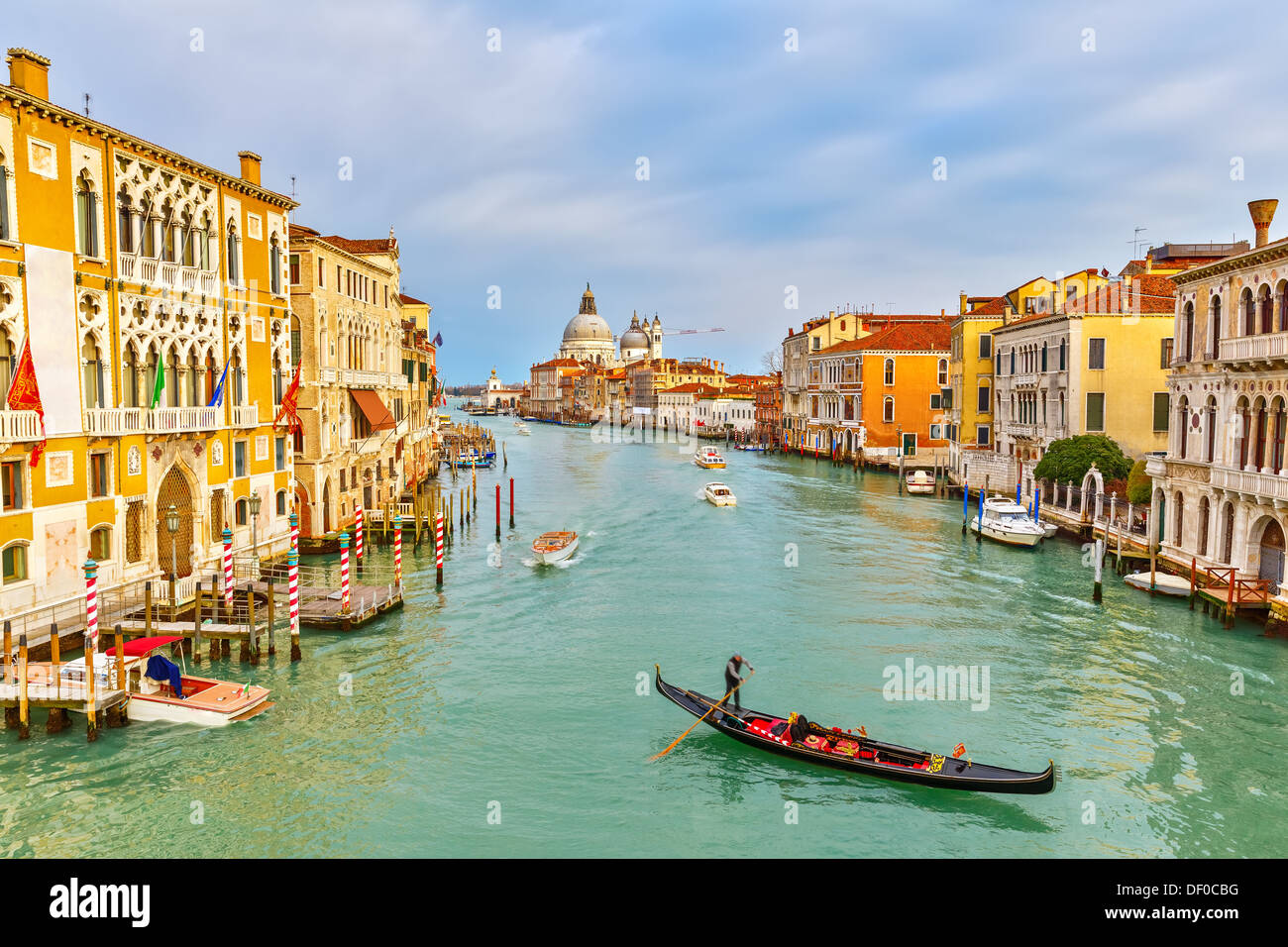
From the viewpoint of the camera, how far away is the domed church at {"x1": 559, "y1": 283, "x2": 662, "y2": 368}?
6693 inches

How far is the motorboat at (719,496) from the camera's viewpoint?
3875 centimetres

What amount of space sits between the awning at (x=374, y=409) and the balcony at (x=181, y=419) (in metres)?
8.58

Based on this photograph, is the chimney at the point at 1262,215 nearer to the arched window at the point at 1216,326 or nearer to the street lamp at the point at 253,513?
the arched window at the point at 1216,326

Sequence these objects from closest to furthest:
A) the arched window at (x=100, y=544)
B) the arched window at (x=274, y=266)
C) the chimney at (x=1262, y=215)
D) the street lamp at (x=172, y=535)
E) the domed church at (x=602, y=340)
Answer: the arched window at (x=100, y=544) → the street lamp at (x=172, y=535) → the chimney at (x=1262, y=215) → the arched window at (x=274, y=266) → the domed church at (x=602, y=340)

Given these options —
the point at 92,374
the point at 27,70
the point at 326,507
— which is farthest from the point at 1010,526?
the point at 27,70

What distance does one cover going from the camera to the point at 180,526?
18.2m

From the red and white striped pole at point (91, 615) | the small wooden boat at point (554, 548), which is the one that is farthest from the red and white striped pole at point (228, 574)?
the small wooden boat at point (554, 548)

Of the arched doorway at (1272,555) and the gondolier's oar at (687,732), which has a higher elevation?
the arched doorway at (1272,555)

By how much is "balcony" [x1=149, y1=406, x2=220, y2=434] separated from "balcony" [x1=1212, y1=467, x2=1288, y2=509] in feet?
65.9

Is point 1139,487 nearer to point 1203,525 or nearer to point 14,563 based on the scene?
point 1203,525

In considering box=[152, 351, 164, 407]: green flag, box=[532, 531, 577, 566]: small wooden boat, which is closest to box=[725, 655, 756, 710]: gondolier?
box=[152, 351, 164, 407]: green flag

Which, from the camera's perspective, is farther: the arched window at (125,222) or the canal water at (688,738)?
the arched window at (125,222)

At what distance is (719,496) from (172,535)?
81.8 feet

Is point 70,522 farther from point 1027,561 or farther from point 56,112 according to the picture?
point 1027,561
